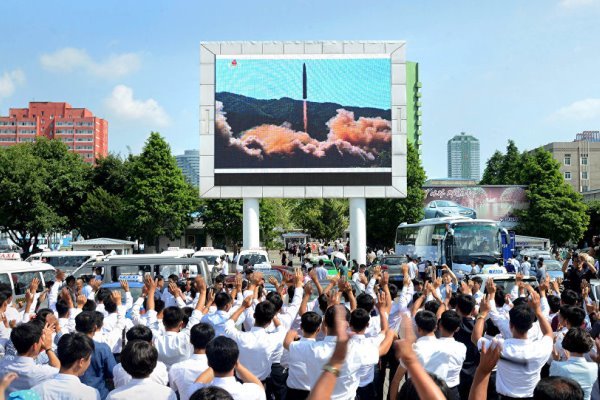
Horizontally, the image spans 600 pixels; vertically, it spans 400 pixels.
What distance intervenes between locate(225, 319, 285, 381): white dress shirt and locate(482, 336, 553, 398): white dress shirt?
193 centimetres

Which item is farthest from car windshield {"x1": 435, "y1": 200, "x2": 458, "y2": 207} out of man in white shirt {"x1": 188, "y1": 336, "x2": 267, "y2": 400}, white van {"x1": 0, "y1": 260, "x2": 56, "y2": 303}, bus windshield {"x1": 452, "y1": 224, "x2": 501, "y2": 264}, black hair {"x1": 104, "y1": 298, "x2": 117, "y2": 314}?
man in white shirt {"x1": 188, "y1": 336, "x2": 267, "y2": 400}

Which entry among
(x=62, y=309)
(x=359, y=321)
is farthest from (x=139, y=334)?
(x=62, y=309)

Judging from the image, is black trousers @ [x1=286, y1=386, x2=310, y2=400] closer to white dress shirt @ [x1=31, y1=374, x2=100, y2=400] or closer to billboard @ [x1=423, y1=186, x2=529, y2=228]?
white dress shirt @ [x1=31, y1=374, x2=100, y2=400]

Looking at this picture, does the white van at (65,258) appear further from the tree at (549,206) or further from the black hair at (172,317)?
the tree at (549,206)

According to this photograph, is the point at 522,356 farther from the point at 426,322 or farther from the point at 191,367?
the point at 191,367

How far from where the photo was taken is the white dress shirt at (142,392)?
3820 mm

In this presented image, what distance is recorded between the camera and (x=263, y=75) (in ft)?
92.2

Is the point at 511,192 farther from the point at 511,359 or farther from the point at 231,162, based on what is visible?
the point at 511,359

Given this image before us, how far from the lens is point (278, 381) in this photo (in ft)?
19.5

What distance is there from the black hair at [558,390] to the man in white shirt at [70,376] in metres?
2.76

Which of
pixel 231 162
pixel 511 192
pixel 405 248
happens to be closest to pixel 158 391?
pixel 231 162

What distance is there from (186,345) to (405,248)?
26291 mm

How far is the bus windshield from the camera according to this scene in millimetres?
22422

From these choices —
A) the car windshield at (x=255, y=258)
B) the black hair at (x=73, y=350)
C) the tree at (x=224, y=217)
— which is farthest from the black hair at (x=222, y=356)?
the tree at (x=224, y=217)
